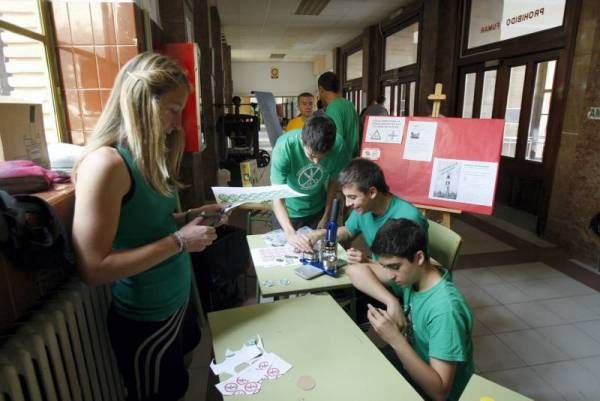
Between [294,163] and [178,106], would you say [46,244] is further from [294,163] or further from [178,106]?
[294,163]

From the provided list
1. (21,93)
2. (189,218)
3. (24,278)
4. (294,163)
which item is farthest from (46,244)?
(294,163)

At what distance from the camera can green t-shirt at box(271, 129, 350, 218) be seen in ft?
7.16

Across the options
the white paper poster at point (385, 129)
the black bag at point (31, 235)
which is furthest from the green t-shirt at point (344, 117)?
the black bag at point (31, 235)

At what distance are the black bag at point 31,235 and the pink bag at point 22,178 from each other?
205 millimetres

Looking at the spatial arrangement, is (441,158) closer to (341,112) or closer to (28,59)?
(341,112)

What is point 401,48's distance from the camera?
7871mm

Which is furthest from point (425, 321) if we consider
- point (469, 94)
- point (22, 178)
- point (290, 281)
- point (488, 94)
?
point (469, 94)

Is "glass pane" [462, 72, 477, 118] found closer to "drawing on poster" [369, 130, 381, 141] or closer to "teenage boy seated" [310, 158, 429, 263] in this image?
"drawing on poster" [369, 130, 381, 141]

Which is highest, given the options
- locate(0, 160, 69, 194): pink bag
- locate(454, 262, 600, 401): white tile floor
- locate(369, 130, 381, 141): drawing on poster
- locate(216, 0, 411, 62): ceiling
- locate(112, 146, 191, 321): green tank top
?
locate(216, 0, 411, 62): ceiling

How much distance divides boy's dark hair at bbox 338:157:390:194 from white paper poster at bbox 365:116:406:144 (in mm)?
1287

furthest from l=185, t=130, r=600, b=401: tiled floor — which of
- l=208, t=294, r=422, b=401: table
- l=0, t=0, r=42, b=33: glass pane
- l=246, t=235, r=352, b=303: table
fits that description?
l=0, t=0, r=42, b=33: glass pane

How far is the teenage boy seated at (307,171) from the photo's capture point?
189 cm

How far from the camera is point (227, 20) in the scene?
7.96 meters

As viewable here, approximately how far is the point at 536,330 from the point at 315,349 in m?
1.99
